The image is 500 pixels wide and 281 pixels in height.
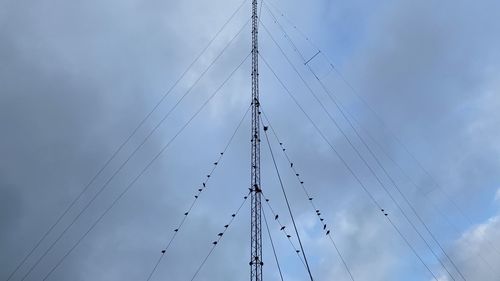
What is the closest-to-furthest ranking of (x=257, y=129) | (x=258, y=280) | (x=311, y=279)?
(x=311, y=279)
(x=258, y=280)
(x=257, y=129)

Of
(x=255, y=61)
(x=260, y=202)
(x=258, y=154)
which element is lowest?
(x=260, y=202)

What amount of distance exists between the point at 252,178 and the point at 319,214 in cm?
1013

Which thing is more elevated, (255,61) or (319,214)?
(255,61)

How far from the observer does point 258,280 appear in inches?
2202

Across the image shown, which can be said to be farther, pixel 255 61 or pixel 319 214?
pixel 255 61

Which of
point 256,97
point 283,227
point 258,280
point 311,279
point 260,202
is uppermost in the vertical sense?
point 256,97

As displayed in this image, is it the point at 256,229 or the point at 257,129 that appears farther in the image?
the point at 257,129

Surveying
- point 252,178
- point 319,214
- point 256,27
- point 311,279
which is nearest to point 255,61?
point 256,27

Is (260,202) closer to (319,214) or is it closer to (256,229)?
(256,229)

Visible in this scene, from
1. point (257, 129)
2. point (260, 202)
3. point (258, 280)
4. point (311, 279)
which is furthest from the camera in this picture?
point (257, 129)

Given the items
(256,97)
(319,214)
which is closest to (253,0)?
(256,97)

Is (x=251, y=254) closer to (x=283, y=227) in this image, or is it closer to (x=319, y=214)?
(x=283, y=227)

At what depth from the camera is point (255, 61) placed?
7138 cm

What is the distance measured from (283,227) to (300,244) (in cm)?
311
